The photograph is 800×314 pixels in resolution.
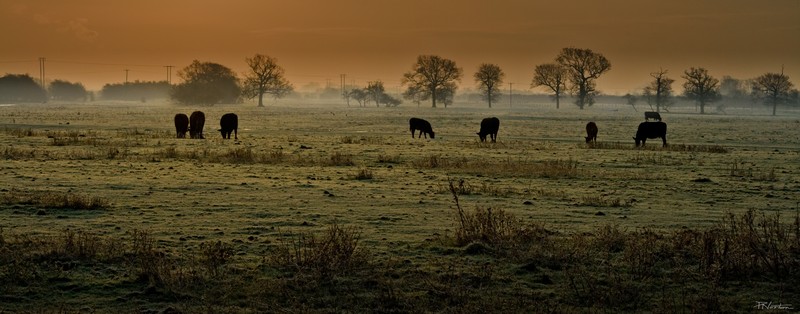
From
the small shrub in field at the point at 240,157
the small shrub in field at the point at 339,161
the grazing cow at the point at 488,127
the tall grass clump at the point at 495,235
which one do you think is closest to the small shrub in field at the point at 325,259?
the tall grass clump at the point at 495,235

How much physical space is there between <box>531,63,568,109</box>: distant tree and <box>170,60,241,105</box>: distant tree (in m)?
67.3

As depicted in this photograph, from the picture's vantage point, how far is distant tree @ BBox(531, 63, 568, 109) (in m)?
152

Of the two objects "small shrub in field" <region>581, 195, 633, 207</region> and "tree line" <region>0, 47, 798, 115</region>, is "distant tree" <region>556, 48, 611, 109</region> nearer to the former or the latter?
"tree line" <region>0, 47, 798, 115</region>

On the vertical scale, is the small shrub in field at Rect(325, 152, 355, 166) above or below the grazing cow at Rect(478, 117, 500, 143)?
below

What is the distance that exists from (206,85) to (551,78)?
7489 centimetres

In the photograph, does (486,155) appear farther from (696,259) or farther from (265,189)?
(696,259)

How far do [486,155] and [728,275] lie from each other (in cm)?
2193

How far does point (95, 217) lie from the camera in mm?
14297

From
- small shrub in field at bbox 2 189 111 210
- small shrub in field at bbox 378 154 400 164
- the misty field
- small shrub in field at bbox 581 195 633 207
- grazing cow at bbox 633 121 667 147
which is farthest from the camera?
grazing cow at bbox 633 121 667 147

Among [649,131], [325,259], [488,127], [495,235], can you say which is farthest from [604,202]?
[649,131]

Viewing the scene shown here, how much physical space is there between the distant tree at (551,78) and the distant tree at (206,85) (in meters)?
67.3

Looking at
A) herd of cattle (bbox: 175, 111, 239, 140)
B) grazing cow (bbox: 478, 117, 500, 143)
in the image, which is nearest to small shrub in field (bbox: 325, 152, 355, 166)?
herd of cattle (bbox: 175, 111, 239, 140)

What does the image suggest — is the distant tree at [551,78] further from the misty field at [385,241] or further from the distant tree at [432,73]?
the misty field at [385,241]

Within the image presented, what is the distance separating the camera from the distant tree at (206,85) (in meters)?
157
